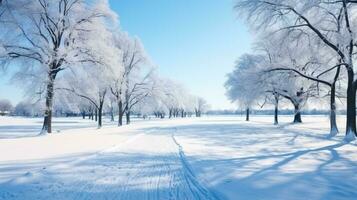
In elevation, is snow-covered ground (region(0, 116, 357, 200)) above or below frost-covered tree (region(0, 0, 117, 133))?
below

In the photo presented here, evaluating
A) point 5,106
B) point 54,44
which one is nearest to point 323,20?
point 54,44

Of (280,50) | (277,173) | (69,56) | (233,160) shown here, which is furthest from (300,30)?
(69,56)

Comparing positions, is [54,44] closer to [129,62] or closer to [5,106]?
[129,62]

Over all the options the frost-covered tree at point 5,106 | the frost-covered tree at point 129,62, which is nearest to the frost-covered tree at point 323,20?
the frost-covered tree at point 129,62

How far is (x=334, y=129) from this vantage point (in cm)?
1927

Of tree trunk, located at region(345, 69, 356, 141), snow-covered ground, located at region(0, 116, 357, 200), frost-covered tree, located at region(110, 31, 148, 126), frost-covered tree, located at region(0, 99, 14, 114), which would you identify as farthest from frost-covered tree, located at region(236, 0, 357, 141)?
frost-covered tree, located at region(0, 99, 14, 114)

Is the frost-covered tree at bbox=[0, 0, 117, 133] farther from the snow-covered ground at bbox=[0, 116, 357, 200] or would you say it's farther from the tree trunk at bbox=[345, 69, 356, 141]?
the tree trunk at bbox=[345, 69, 356, 141]

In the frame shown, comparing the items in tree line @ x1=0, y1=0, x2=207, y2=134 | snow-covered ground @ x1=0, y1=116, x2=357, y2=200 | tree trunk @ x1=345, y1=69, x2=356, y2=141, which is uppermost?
tree line @ x1=0, y1=0, x2=207, y2=134

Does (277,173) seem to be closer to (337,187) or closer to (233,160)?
(337,187)

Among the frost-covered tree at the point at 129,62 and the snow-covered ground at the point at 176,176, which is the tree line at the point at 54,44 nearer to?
the snow-covered ground at the point at 176,176

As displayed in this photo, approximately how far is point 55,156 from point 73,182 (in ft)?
12.5

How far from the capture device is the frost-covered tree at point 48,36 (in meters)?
18.5

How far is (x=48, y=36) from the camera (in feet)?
66.0

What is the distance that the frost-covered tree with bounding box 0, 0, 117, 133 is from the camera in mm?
18469
